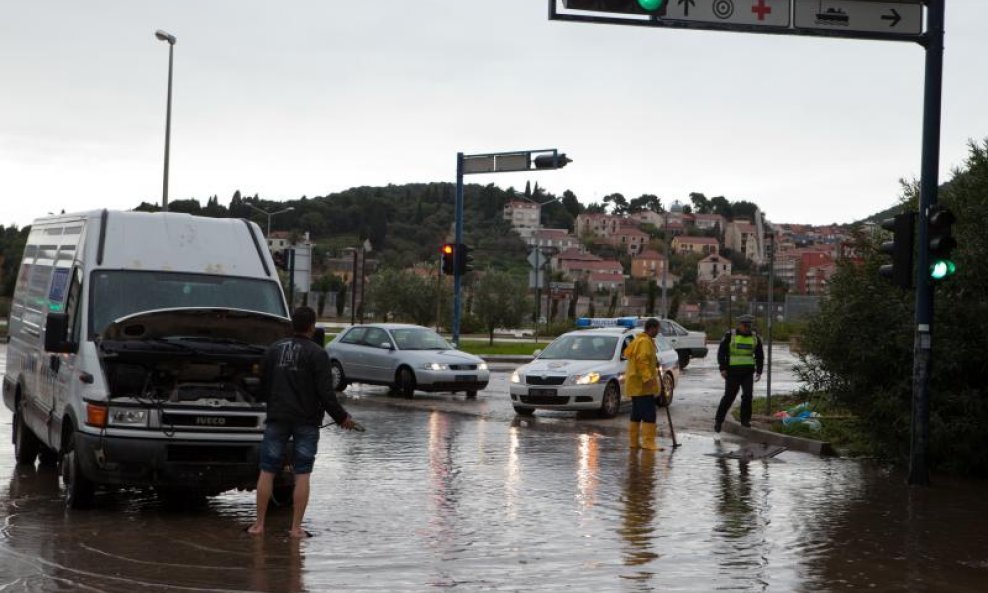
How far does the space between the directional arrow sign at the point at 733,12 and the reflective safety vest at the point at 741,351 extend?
6.87m

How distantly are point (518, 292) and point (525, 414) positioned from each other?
39944mm

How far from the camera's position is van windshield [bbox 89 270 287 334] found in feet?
36.5

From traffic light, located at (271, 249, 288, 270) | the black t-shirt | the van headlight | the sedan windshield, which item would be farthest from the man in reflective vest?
the van headlight

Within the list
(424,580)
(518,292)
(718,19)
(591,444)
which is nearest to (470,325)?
(518,292)

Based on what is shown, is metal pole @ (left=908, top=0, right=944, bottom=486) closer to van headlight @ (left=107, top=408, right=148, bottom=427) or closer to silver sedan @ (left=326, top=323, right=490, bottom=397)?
van headlight @ (left=107, top=408, right=148, bottom=427)

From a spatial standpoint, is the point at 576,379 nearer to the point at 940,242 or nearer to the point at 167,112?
the point at 940,242

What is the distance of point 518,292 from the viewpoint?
61.8 m

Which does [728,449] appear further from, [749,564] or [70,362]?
[70,362]

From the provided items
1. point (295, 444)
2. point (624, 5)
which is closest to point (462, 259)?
point (624, 5)

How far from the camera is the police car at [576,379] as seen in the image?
69.6ft

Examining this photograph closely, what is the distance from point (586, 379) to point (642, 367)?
479 cm

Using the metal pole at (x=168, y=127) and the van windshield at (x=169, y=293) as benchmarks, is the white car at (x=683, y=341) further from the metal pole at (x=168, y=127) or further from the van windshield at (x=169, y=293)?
the van windshield at (x=169, y=293)

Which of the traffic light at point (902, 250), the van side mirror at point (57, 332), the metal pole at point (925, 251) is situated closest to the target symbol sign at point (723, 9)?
the metal pole at point (925, 251)

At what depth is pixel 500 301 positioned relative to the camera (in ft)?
197
